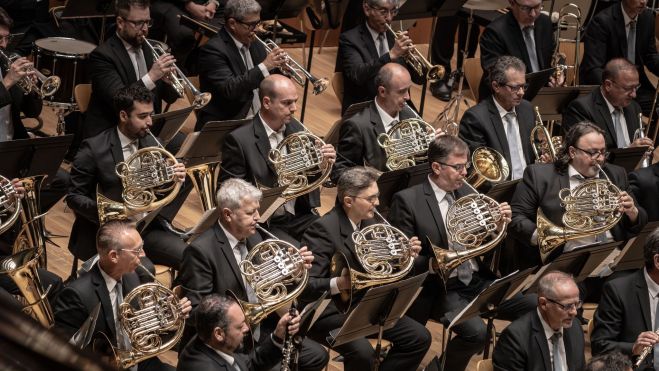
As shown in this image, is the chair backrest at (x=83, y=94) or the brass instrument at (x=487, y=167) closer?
the brass instrument at (x=487, y=167)

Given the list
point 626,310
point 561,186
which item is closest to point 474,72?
point 561,186

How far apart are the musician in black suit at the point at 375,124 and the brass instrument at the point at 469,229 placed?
32.7 inches

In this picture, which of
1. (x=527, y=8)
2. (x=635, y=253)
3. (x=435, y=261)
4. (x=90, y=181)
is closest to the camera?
(x=435, y=261)

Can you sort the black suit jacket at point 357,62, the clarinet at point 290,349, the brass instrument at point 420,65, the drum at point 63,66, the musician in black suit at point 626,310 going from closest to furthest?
the clarinet at point 290,349, the musician in black suit at point 626,310, the drum at point 63,66, the black suit jacket at point 357,62, the brass instrument at point 420,65

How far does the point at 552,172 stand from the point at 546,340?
134cm

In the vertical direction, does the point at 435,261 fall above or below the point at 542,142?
below

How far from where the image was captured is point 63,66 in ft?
19.4

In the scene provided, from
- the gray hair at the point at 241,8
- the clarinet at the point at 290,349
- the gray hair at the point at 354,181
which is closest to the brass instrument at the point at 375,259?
the gray hair at the point at 354,181

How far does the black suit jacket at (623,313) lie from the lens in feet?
14.5

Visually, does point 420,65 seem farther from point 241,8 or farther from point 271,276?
point 271,276

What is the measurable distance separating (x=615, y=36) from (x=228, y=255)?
4.31 meters

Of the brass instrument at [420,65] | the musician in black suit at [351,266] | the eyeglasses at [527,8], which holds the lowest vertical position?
the musician in black suit at [351,266]

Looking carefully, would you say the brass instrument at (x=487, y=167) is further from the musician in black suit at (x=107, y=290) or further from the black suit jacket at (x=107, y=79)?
the musician in black suit at (x=107, y=290)

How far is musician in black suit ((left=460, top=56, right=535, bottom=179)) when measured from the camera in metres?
5.64
